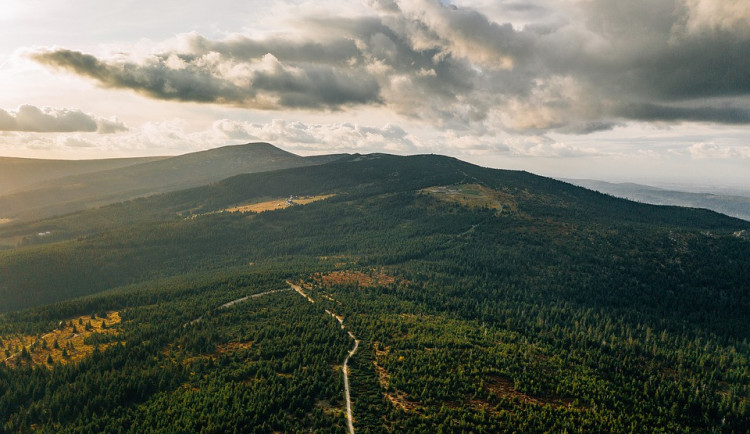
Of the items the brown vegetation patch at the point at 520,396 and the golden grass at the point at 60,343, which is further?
the golden grass at the point at 60,343

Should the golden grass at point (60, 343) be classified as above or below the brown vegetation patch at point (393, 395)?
below

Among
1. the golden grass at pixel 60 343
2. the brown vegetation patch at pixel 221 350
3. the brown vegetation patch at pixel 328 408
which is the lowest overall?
the golden grass at pixel 60 343

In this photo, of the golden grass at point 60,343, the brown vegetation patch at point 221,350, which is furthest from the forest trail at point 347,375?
the golden grass at point 60,343

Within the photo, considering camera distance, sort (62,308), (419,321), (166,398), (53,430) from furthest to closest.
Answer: (62,308) → (419,321) → (166,398) → (53,430)

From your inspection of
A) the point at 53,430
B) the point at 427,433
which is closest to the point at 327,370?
the point at 427,433

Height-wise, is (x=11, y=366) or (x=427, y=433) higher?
(x=427, y=433)

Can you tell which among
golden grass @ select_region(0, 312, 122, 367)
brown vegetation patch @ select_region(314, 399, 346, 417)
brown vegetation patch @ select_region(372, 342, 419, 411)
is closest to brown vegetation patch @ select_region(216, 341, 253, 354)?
brown vegetation patch @ select_region(314, 399, 346, 417)

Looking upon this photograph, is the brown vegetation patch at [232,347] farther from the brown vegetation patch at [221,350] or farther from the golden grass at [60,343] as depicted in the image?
the golden grass at [60,343]

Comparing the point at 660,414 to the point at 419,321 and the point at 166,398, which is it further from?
the point at 166,398
